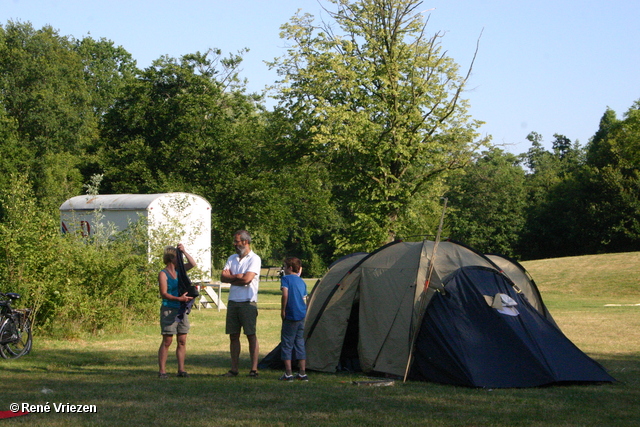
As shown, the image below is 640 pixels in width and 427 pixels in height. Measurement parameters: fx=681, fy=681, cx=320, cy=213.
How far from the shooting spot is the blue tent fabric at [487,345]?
838 centimetres

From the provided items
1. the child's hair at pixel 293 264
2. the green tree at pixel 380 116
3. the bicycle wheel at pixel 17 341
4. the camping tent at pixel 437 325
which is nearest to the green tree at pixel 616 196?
the green tree at pixel 380 116

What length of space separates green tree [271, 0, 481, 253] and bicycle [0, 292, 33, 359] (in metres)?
14.8

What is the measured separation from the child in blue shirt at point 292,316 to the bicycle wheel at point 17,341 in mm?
4404

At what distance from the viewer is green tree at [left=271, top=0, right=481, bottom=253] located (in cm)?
2473

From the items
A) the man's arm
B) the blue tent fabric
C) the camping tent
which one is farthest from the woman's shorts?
the blue tent fabric

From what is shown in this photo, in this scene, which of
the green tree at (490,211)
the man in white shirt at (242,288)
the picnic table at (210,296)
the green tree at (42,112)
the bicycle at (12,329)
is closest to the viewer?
the man in white shirt at (242,288)

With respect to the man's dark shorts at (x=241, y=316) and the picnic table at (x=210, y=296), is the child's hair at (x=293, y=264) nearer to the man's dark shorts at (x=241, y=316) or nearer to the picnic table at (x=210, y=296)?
the man's dark shorts at (x=241, y=316)

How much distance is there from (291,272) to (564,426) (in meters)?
3.87

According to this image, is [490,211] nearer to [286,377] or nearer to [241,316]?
[286,377]

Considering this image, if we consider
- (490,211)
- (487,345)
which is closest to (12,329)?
(487,345)

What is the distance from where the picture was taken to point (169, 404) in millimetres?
7098

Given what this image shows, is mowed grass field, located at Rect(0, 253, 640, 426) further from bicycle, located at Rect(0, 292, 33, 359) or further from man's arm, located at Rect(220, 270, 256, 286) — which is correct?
man's arm, located at Rect(220, 270, 256, 286)

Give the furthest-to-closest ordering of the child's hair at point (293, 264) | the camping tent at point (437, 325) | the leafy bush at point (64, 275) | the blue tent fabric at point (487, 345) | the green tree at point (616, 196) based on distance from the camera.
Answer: the green tree at point (616, 196) < the leafy bush at point (64, 275) < the child's hair at point (293, 264) < the camping tent at point (437, 325) < the blue tent fabric at point (487, 345)

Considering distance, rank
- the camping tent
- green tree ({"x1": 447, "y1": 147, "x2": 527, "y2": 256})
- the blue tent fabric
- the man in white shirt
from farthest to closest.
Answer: green tree ({"x1": 447, "y1": 147, "x2": 527, "y2": 256}), the man in white shirt, the camping tent, the blue tent fabric
